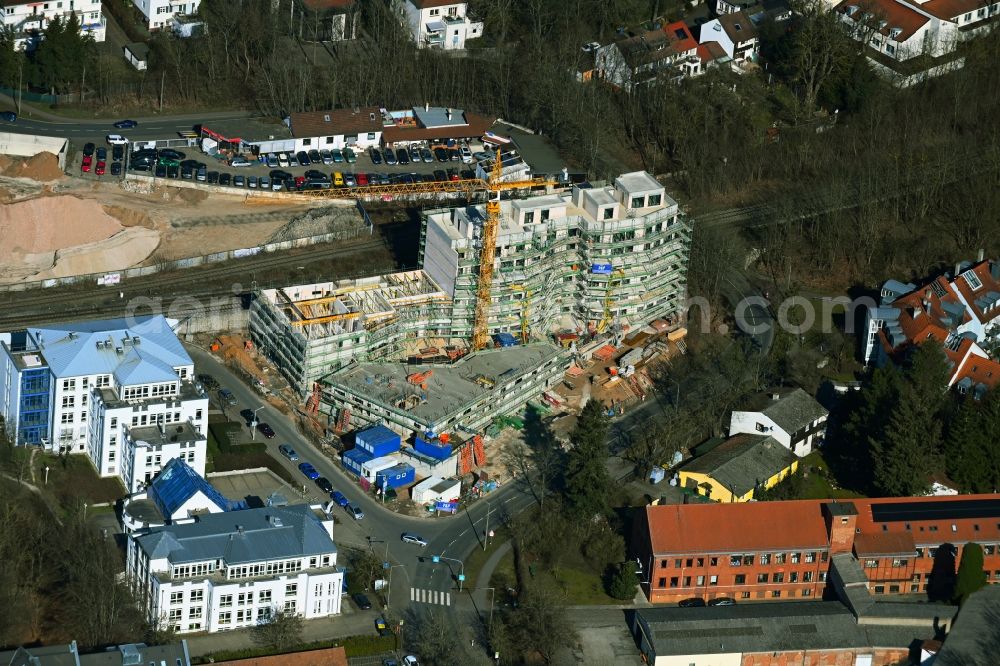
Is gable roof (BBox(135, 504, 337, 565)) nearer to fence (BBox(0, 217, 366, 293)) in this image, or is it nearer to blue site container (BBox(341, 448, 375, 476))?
blue site container (BBox(341, 448, 375, 476))

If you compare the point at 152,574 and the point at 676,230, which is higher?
the point at 676,230

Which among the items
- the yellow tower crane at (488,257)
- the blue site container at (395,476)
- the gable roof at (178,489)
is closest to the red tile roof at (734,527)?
the blue site container at (395,476)

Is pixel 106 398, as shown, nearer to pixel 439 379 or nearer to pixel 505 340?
pixel 439 379

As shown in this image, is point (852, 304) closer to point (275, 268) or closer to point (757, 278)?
point (757, 278)

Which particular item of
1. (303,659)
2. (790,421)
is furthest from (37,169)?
(790,421)

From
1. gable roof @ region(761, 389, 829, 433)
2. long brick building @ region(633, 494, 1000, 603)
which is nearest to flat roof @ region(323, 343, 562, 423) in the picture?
gable roof @ region(761, 389, 829, 433)

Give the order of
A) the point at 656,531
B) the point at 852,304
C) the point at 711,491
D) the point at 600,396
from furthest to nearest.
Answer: the point at 852,304, the point at 600,396, the point at 711,491, the point at 656,531

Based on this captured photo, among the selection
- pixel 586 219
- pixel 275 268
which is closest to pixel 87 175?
pixel 275 268
